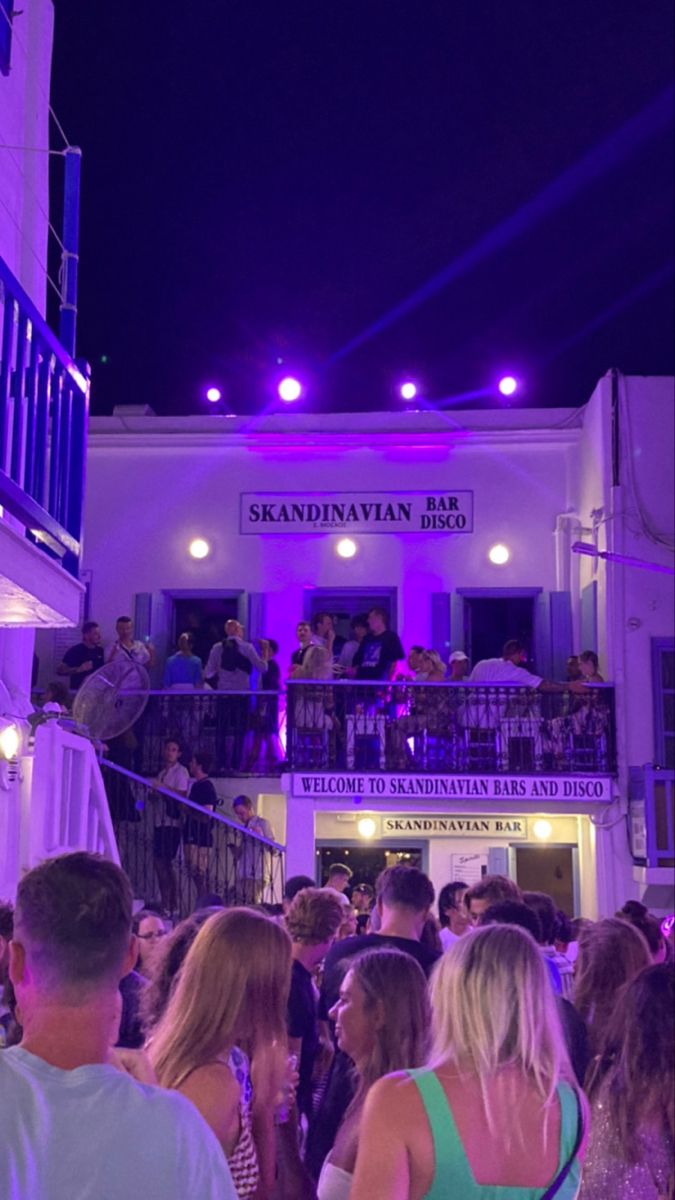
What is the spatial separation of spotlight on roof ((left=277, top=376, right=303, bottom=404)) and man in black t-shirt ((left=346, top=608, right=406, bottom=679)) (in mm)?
3593

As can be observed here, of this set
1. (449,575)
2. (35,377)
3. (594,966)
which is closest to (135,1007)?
(594,966)

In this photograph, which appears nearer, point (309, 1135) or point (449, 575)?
point (309, 1135)

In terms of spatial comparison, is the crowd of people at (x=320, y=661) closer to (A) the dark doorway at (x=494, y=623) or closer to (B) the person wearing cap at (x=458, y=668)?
(B) the person wearing cap at (x=458, y=668)

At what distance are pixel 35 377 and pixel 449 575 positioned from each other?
11114mm

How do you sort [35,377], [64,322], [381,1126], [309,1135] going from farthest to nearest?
[64,322]
[35,377]
[309,1135]
[381,1126]

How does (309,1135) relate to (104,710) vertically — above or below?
below

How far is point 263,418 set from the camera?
16906mm

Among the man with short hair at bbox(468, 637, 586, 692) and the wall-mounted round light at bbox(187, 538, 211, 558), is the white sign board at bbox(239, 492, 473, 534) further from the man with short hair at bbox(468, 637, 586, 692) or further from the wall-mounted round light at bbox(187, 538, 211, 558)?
the man with short hair at bbox(468, 637, 586, 692)

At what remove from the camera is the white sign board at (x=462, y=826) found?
15945 mm

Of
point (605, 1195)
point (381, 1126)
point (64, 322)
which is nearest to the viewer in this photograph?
point (381, 1126)

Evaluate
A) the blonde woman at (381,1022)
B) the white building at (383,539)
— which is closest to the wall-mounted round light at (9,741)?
the blonde woman at (381,1022)

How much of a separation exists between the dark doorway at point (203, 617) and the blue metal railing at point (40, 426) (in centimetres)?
991

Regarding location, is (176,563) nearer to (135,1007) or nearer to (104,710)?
(104,710)

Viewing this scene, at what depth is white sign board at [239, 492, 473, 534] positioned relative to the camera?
661 inches
